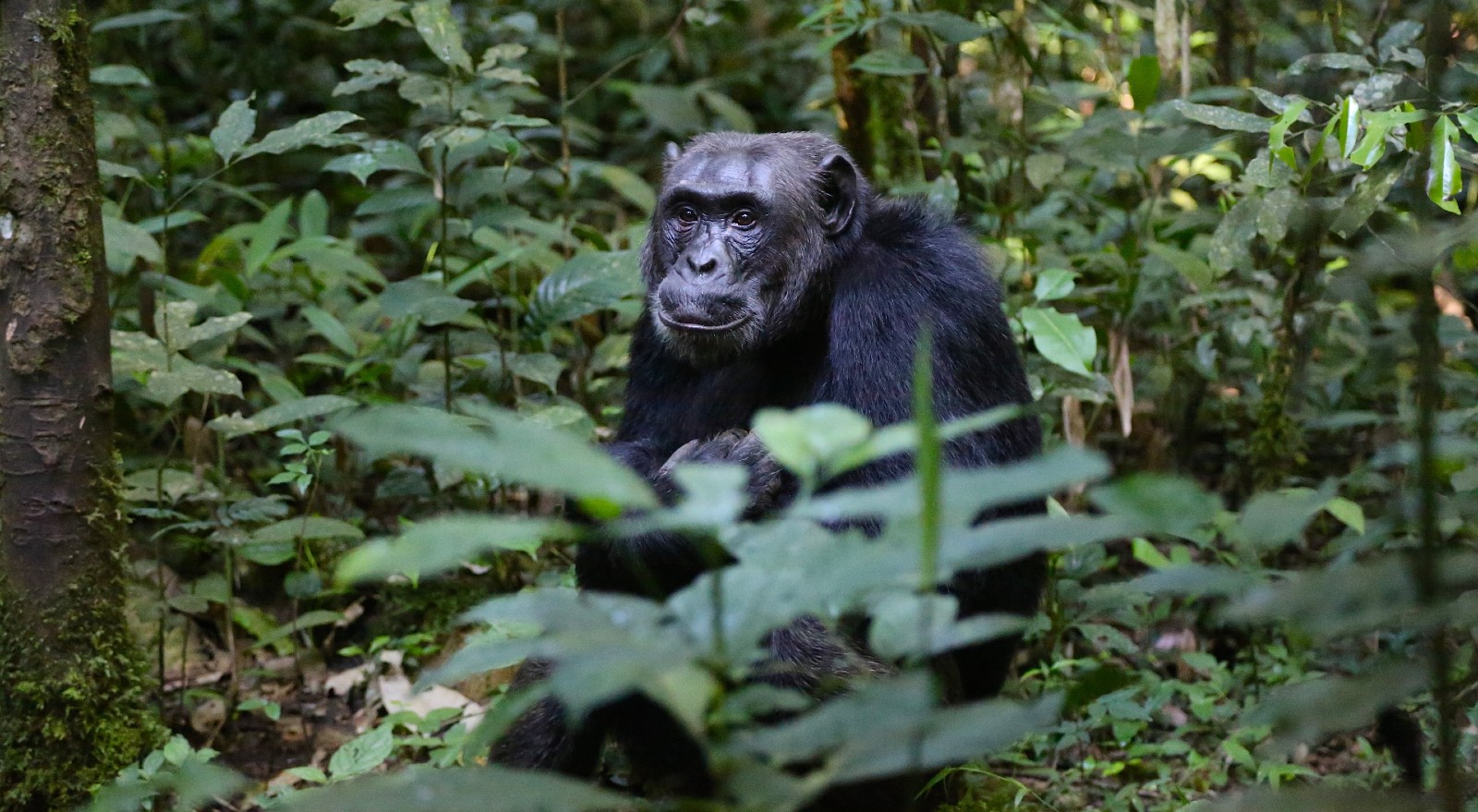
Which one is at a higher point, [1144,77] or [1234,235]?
[1144,77]

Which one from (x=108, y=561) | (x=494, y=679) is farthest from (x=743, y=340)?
(x=108, y=561)

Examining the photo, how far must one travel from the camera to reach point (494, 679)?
5.61 m

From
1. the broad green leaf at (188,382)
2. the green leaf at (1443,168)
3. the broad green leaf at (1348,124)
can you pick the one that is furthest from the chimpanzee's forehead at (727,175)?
the green leaf at (1443,168)

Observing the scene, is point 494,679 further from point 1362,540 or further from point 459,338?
point 1362,540

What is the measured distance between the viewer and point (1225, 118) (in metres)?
5.15

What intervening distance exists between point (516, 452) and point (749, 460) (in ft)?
8.84

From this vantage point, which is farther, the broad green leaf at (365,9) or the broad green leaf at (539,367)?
the broad green leaf at (539,367)

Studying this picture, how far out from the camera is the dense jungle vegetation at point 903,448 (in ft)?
5.91

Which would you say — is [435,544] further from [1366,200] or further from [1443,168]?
[1366,200]

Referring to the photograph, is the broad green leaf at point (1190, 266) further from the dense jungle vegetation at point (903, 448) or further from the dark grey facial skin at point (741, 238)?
the dark grey facial skin at point (741, 238)

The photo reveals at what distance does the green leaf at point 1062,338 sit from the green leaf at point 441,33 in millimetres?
2737

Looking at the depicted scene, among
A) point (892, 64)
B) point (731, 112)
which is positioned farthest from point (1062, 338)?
point (731, 112)

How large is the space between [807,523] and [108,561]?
3551mm

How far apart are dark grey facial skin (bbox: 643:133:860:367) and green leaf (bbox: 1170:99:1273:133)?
1.33 m
